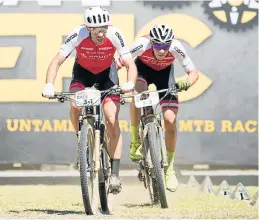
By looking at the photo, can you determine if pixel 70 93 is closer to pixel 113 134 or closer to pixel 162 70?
pixel 113 134

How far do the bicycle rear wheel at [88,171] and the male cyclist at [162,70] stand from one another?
1483 mm

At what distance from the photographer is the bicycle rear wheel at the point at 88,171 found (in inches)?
373

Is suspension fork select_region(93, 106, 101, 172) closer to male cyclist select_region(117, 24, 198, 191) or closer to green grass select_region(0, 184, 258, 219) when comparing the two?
green grass select_region(0, 184, 258, 219)

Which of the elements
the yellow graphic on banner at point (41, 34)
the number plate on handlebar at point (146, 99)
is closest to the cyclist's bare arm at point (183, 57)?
the number plate on handlebar at point (146, 99)

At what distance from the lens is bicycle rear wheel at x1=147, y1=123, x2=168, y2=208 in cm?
1041

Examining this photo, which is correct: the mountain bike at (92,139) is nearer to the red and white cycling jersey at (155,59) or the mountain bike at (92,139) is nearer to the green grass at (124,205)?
the green grass at (124,205)

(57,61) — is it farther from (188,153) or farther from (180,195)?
(188,153)

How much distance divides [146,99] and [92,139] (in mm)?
1112

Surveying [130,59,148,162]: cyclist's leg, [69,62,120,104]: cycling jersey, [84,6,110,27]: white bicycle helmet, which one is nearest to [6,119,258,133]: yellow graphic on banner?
[130,59,148,162]: cyclist's leg

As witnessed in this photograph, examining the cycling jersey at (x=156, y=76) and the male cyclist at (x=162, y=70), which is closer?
the male cyclist at (x=162, y=70)

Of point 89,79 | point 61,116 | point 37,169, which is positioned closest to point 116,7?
point 61,116

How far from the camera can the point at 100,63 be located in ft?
34.6

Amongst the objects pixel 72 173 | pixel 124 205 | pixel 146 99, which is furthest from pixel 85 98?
pixel 72 173

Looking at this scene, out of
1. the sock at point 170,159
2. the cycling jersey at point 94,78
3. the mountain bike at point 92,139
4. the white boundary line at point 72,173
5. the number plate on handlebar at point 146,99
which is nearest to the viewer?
the mountain bike at point 92,139
